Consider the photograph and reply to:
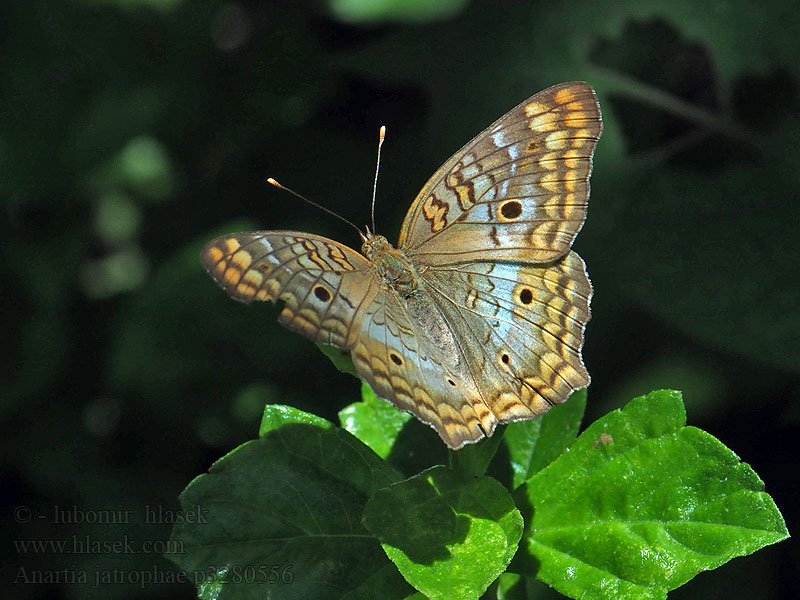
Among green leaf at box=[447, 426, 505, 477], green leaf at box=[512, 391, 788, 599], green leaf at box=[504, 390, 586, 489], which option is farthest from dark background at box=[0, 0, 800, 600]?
green leaf at box=[447, 426, 505, 477]

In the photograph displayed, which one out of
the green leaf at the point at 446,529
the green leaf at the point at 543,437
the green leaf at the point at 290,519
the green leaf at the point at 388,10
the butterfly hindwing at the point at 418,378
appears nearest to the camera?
the green leaf at the point at 446,529

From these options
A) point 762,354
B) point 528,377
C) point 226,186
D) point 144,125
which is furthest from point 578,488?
point 144,125

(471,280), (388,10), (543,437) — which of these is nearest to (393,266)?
(471,280)

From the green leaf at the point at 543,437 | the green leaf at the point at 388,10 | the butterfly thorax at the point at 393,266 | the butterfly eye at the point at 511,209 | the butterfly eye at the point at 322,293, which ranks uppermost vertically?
the green leaf at the point at 388,10

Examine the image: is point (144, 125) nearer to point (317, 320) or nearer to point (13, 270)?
point (13, 270)

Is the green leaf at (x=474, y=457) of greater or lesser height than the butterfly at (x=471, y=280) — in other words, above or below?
below

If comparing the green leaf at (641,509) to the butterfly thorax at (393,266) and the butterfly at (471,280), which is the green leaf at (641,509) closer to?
the butterfly at (471,280)

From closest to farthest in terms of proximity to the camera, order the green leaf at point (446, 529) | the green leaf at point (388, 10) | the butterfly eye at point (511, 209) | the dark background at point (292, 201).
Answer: the green leaf at point (446, 529), the butterfly eye at point (511, 209), the dark background at point (292, 201), the green leaf at point (388, 10)

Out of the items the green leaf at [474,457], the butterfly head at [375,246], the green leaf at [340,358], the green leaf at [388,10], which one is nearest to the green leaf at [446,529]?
the green leaf at [474,457]
